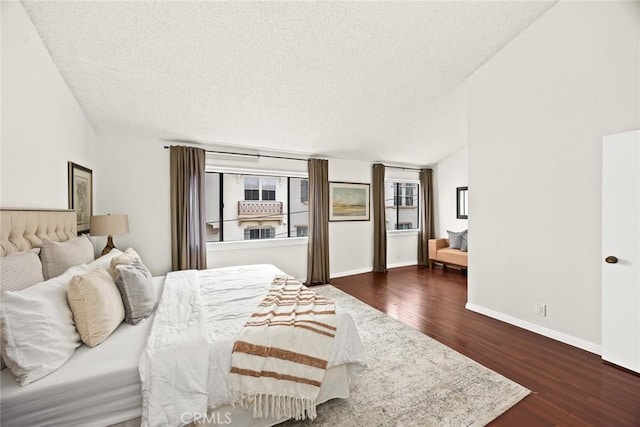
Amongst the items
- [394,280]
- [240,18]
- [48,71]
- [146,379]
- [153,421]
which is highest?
[240,18]

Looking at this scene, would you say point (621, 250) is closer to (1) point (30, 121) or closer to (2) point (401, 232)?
(2) point (401, 232)

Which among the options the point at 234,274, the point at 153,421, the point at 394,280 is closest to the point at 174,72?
the point at 234,274

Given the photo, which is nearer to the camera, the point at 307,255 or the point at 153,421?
the point at 153,421

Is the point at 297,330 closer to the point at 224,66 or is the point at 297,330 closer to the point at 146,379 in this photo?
the point at 146,379

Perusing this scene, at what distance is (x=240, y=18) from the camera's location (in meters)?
2.18

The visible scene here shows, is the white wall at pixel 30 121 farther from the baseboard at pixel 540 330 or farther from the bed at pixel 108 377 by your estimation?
the baseboard at pixel 540 330

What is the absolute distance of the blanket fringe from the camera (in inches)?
57.6

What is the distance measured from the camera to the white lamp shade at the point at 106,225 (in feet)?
9.64

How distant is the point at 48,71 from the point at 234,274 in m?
2.37

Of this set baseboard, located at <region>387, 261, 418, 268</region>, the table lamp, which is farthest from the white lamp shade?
baseboard, located at <region>387, 261, 418, 268</region>

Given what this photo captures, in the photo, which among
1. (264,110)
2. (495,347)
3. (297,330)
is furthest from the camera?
(264,110)

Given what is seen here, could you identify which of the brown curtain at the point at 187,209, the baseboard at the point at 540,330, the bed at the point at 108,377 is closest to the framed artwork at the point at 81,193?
the bed at the point at 108,377

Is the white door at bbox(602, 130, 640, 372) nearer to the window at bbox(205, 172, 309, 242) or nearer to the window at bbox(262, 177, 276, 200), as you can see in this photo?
the window at bbox(205, 172, 309, 242)

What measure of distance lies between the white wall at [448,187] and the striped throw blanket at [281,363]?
5.34 meters
